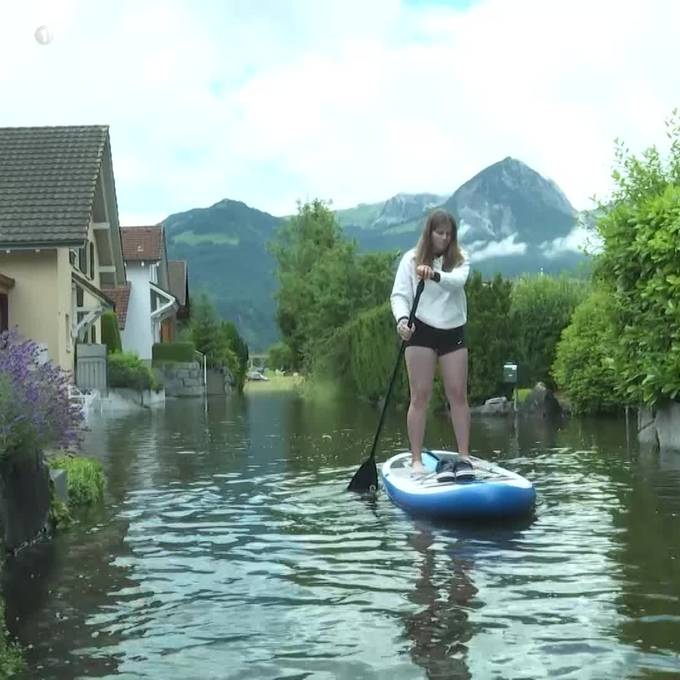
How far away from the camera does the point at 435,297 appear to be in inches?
390

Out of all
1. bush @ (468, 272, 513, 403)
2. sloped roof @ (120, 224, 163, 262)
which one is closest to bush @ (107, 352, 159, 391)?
bush @ (468, 272, 513, 403)

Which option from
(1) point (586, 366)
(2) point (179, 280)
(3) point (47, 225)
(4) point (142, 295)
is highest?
(2) point (179, 280)

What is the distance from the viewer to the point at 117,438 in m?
18.7

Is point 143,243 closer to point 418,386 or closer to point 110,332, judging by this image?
point 110,332

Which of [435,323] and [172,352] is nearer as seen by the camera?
[435,323]

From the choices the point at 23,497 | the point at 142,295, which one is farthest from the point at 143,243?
the point at 23,497

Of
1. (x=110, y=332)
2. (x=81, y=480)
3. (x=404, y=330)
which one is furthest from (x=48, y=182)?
(x=404, y=330)

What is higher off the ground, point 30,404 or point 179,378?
point 30,404

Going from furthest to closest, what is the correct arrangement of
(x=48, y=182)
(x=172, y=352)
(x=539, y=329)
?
1. (x=172, y=352)
2. (x=539, y=329)
3. (x=48, y=182)

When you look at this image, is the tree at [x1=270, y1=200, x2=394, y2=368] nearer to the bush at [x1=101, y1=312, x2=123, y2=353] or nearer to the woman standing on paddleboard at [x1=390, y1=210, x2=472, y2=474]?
the bush at [x1=101, y1=312, x2=123, y2=353]

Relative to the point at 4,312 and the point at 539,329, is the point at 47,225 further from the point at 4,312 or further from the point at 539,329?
the point at 539,329

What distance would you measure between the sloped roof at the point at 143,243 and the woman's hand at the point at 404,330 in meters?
39.8

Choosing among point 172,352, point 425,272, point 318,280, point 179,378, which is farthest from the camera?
point 172,352

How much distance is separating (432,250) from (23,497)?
4.17 m
